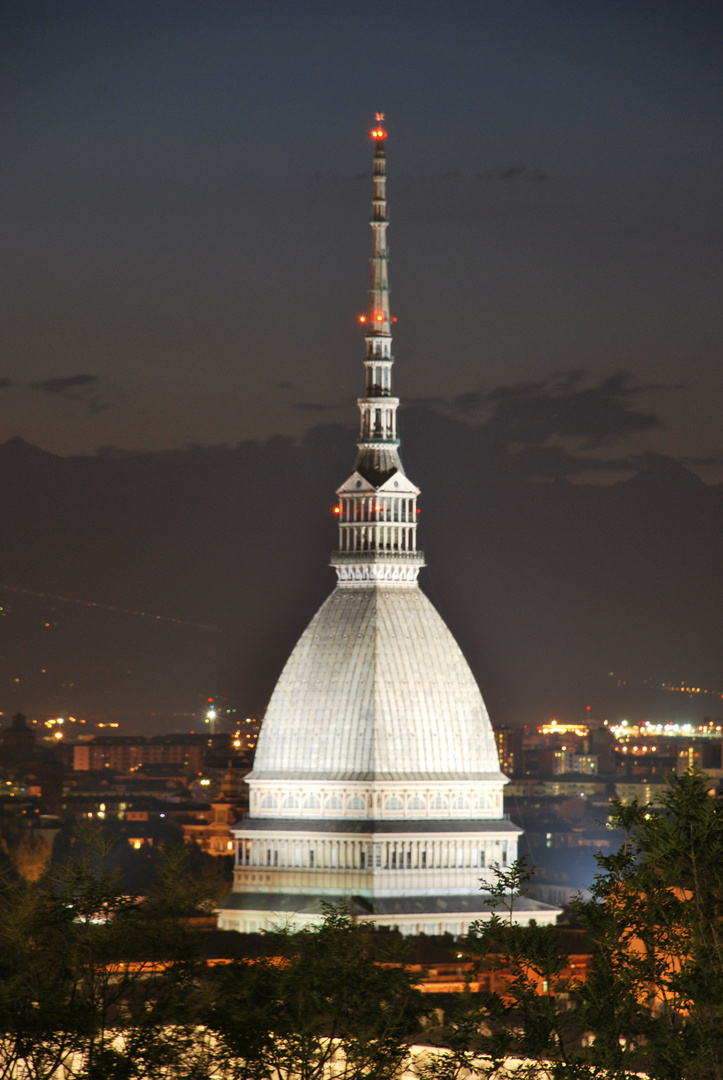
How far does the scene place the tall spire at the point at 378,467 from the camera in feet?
430

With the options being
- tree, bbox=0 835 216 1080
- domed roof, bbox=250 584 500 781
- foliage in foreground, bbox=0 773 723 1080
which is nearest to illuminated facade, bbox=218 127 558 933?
domed roof, bbox=250 584 500 781

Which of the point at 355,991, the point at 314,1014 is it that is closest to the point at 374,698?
the point at 355,991

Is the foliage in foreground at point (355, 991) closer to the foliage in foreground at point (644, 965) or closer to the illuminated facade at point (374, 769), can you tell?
the foliage in foreground at point (644, 965)

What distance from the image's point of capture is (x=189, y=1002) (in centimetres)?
6112

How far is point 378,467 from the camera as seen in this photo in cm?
13162

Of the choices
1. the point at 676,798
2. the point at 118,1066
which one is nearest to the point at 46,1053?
the point at 118,1066

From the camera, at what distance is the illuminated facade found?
127 m

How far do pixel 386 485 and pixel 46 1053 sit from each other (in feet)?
238

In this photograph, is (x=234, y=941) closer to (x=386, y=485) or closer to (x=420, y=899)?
(x=420, y=899)

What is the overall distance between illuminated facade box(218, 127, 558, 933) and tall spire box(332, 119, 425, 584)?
29cm

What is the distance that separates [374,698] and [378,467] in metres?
9.99

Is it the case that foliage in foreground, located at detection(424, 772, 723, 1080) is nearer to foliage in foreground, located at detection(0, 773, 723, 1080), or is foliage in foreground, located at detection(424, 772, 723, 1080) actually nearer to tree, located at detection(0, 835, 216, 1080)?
foliage in foreground, located at detection(0, 773, 723, 1080)

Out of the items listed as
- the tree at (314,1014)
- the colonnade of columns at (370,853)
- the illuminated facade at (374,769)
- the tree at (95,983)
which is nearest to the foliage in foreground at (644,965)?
the tree at (314,1014)

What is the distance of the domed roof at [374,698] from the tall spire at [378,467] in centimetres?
268
